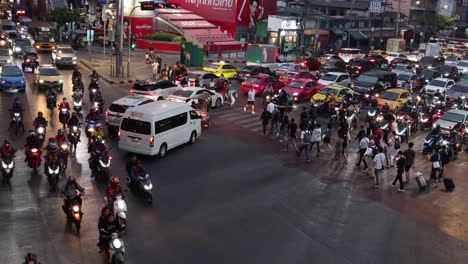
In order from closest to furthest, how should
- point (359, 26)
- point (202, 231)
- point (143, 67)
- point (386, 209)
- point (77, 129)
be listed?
point (202, 231), point (386, 209), point (77, 129), point (143, 67), point (359, 26)

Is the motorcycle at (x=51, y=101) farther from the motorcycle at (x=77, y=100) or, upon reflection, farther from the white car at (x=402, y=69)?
the white car at (x=402, y=69)

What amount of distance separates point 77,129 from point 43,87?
515 inches

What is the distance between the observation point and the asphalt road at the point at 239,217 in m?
13.9

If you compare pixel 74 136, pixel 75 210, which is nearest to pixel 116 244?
pixel 75 210

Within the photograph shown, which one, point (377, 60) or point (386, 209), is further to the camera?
point (377, 60)

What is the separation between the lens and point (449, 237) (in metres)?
16.2

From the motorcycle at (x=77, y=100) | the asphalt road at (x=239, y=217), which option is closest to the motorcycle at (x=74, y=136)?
the asphalt road at (x=239, y=217)

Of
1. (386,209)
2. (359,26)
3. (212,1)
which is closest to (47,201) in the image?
(386,209)

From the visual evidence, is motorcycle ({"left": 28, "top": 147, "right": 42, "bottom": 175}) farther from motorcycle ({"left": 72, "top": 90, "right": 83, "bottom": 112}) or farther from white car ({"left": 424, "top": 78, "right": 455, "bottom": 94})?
white car ({"left": 424, "top": 78, "right": 455, "bottom": 94})

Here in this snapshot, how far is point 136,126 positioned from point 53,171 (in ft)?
14.0

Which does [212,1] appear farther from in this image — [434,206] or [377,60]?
[434,206]

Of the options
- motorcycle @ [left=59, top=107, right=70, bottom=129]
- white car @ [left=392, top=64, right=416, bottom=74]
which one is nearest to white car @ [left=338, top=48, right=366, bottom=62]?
white car @ [left=392, top=64, right=416, bottom=74]

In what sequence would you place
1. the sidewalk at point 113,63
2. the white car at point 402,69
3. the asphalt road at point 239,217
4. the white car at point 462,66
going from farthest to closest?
the white car at point 462,66, the white car at point 402,69, the sidewalk at point 113,63, the asphalt road at point 239,217

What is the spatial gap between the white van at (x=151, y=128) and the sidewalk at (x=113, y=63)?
18008 millimetres
